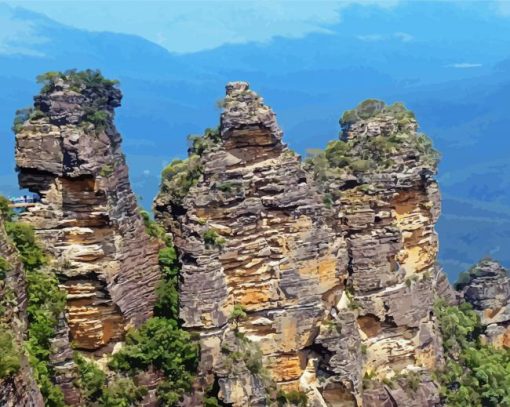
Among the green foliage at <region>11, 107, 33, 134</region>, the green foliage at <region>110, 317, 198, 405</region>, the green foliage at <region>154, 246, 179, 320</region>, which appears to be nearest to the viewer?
the green foliage at <region>11, 107, 33, 134</region>

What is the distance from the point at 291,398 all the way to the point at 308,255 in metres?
4.32

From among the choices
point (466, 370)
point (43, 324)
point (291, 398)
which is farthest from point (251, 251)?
point (466, 370)

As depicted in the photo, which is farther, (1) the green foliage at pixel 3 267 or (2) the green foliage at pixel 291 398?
(2) the green foliage at pixel 291 398

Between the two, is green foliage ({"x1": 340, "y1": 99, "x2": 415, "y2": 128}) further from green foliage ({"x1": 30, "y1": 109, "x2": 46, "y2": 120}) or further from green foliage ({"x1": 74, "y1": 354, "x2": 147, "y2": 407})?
green foliage ({"x1": 74, "y1": 354, "x2": 147, "y2": 407})

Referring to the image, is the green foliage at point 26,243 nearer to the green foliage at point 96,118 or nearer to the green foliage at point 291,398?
the green foliage at point 96,118

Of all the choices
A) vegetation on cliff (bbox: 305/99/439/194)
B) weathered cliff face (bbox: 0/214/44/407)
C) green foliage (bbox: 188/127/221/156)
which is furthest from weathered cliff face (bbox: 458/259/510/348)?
weathered cliff face (bbox: 0/214/44/407)

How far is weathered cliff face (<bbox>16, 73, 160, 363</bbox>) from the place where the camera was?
26.8 meters

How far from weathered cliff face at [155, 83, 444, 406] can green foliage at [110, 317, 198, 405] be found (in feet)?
1.61

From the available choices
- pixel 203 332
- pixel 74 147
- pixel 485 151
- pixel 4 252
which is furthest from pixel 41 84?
pixel 485 151

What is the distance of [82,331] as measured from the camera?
2742cm

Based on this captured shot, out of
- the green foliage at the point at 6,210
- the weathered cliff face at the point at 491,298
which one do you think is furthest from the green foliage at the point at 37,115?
the weathered cliff face at the point at 491,298

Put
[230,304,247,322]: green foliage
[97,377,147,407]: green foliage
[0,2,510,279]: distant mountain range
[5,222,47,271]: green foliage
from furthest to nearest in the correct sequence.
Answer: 1. [0,2,510,279]: distant mountain range
2. [230,304,247,322]: green foliage
3. [97,377,147,407]: green foliage
4. [5,222,47,271]: green foliage

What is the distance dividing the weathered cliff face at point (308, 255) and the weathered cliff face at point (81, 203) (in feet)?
6.79

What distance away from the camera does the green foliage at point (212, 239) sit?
2811 cm
